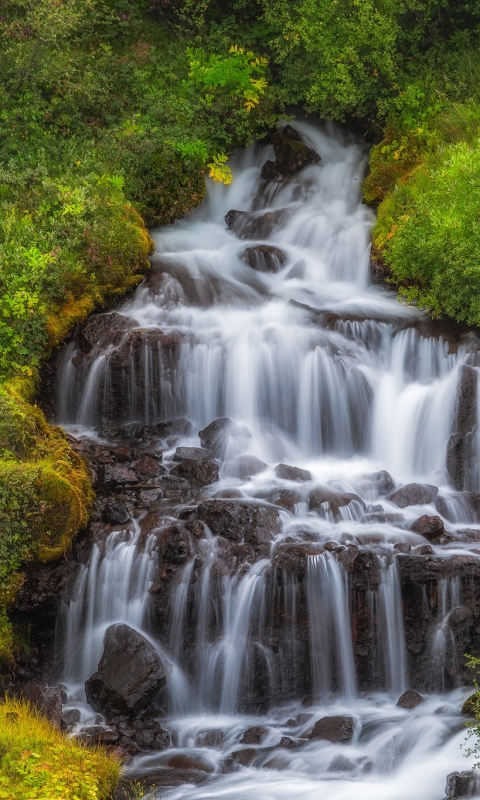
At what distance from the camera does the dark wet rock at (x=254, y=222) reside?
1570cm

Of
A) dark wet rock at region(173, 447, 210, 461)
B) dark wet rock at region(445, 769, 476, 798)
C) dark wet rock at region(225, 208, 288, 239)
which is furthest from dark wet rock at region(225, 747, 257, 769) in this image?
dark wet rock at region(225, 208, 288, 239)

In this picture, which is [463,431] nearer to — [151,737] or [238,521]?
[238,521]

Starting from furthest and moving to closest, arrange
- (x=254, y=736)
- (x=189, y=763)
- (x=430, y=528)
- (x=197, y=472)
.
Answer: (x=197, y=472) → (x=430, y=528) → (x=254, y=736) → (x=189, y=763)

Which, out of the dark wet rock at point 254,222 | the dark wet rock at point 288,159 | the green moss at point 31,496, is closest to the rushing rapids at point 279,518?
the green moss at point 31,496

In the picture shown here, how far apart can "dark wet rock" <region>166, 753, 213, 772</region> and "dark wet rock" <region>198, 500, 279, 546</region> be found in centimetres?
235

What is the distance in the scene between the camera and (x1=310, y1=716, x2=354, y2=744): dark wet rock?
8.30 metres

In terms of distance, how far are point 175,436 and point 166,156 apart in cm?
581

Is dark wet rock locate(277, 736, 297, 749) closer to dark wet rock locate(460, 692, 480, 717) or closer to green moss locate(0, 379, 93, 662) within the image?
dark wet rock locate(460, 692, 480, 717)

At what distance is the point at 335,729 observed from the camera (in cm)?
838

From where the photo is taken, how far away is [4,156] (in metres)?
14.5

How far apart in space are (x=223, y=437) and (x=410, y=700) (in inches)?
172

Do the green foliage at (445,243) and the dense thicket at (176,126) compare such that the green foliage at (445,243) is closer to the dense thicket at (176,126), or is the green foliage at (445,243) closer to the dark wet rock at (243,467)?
the dense thicket at (176,126)

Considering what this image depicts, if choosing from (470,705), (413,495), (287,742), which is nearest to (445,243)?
(413,495)

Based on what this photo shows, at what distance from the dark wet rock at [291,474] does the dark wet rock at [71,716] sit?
12.9 ft
